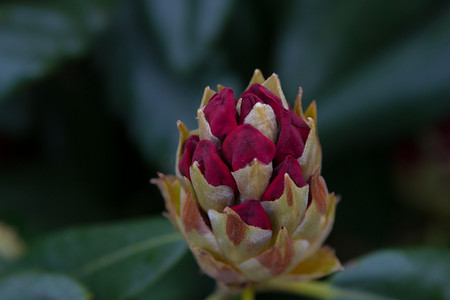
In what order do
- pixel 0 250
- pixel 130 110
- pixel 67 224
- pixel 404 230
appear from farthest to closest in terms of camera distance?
pixel 404 230
pixel 67 224
pixel 130 110
pixel 0 250

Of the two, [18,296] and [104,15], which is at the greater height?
[104,15]

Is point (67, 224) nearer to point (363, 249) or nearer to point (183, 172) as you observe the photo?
point (363, 249)

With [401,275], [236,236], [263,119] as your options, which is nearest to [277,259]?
[236,236]

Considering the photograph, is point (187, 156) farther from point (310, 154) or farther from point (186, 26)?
point (186, 26)

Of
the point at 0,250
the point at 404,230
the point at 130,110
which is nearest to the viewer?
the point at 0,250

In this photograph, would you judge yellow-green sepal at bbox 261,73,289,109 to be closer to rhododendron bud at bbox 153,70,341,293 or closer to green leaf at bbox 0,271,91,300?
rhododendron bud at bbox 153,70,341,293

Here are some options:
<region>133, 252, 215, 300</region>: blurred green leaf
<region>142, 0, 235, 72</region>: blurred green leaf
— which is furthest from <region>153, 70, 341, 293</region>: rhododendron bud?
<region>133, 252, 215, 300</region>: blurred green leaf

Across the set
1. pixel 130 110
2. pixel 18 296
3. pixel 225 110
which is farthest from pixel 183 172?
pixel 130 110
